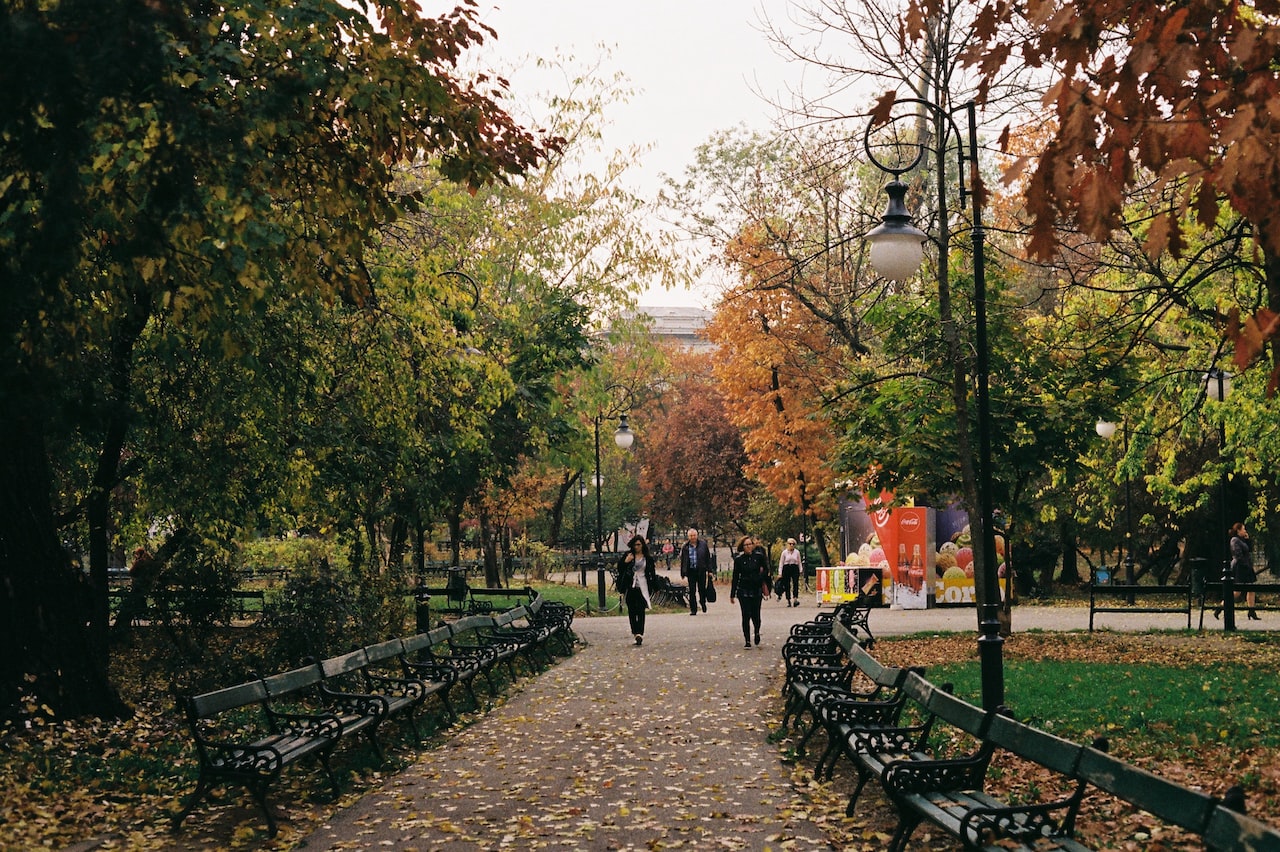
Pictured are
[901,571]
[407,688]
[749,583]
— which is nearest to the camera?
[407,688]

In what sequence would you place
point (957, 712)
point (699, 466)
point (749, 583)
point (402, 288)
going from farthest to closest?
point (699, 466)
point (749, 583)
point (402, 288)
point (957, 712)

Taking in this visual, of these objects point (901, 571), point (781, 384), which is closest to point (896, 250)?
point (901, 571)

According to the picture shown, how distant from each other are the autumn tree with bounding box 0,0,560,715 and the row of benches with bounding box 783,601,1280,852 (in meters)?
4.78

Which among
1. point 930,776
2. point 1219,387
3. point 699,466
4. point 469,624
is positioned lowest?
point 930,776

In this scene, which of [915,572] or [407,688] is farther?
[915,572]

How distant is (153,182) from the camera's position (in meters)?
7.83

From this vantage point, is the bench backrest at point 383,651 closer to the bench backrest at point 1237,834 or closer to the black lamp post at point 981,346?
the black lamp post at point 981,346

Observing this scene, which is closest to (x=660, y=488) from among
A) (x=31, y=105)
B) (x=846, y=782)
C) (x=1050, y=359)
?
(x=1050, y=359)

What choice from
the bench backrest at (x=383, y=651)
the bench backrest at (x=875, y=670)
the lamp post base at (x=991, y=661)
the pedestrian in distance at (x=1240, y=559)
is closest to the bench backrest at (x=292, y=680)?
the bench backrest at (x=383, y=651)

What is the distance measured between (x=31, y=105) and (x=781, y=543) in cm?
4164

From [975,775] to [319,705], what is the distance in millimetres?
7883

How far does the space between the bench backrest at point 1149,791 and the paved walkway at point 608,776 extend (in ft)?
7.20

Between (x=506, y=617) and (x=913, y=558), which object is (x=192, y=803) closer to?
(x=506, y=617)

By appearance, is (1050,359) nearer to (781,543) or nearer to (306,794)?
(306,794)
